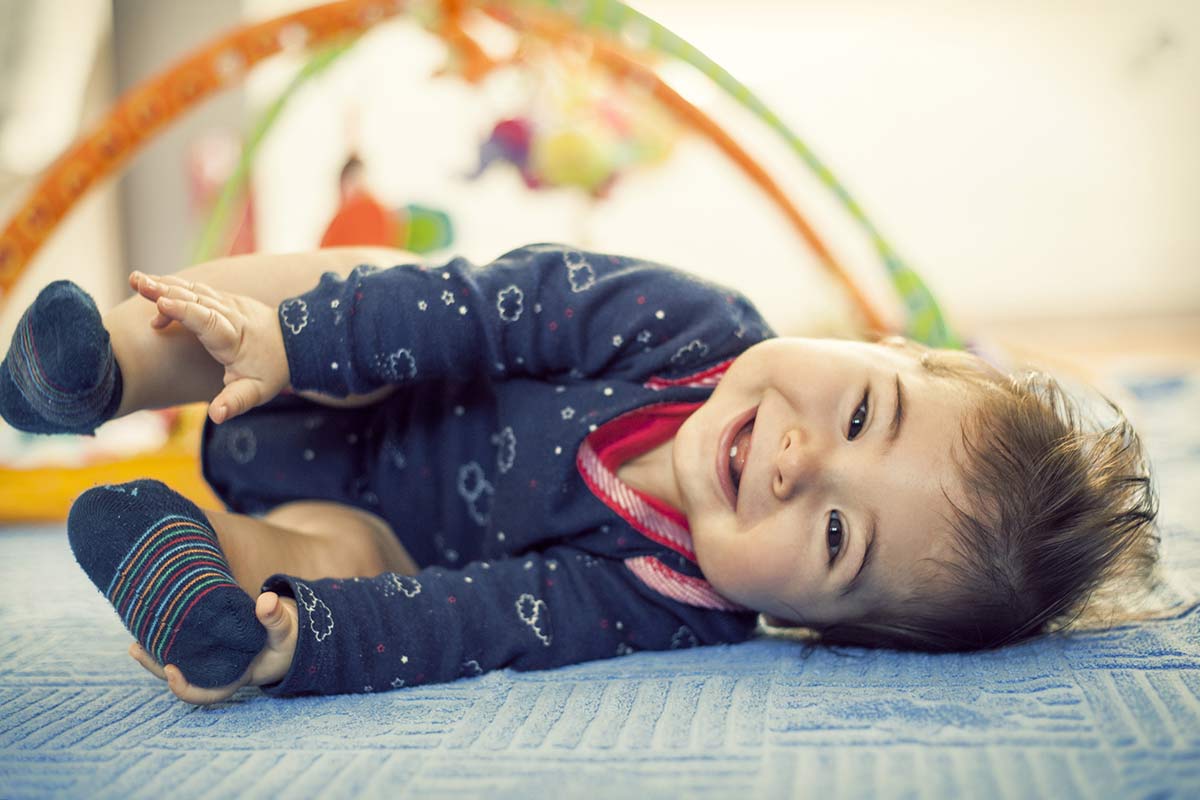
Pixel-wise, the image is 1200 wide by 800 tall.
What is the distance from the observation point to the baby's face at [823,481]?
2.27 feet

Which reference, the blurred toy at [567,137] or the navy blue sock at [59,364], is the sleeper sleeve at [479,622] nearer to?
the navy blue sock at [59,364]

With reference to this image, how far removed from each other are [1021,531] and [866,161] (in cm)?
225

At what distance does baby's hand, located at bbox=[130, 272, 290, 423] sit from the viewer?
0.67m

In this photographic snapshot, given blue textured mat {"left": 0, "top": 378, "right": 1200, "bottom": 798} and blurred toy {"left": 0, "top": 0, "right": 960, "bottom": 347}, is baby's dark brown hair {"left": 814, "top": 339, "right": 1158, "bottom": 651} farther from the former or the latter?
blurred toy {"left": 0, "top": 0, "right": 960, "bottom": 347}

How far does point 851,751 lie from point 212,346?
0.46 meters

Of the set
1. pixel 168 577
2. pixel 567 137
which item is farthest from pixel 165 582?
pixel 567 137

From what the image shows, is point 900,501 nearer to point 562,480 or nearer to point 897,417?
point 897,417

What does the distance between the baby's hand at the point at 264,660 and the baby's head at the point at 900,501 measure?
0.28 metres

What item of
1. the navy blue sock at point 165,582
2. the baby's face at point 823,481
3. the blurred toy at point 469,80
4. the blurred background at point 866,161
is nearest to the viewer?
the navy blue sock at point 165,582

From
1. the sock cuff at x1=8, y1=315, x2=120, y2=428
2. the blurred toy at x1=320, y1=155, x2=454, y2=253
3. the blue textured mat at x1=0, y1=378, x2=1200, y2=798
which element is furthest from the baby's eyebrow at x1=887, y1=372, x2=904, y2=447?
the blurred toy at x1=320, y1=155, x2=454, y2=253

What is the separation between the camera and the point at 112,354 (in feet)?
2.29

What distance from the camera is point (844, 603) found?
0.72 metres

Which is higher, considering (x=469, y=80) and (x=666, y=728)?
(x=469, y=80)

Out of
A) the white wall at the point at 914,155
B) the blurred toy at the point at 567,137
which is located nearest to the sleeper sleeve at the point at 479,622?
the blurred toy at the point at 567,137
